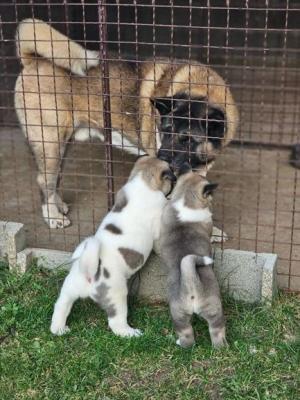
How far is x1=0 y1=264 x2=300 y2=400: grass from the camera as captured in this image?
316 centimetres

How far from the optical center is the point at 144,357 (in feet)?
11.2

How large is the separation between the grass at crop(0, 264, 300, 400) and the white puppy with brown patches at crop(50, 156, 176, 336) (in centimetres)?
14

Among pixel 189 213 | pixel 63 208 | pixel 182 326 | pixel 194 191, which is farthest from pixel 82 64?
pixel 182 326

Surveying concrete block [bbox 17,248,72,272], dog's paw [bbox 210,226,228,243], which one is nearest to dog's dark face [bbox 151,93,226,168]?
dog's paw [bbox 210,226,228,243]

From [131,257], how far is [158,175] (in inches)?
22.0

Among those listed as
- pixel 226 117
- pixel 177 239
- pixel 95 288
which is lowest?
pixel 95 288

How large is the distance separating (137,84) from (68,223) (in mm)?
1273

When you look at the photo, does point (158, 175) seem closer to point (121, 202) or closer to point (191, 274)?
point (121, 202)

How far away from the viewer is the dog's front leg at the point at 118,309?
3467mm

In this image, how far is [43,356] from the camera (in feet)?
11.2

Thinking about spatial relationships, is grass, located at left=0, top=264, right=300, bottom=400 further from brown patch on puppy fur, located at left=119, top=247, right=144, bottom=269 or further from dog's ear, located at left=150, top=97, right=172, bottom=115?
dog's ear, located at left=150, top=97, right=172, bottom=115

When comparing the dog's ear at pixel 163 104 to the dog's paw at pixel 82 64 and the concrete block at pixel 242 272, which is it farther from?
the concrete block at pixel 242 272

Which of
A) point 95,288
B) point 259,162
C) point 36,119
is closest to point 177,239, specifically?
point 95,288

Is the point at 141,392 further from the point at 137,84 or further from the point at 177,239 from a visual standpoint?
the point at 137,84
